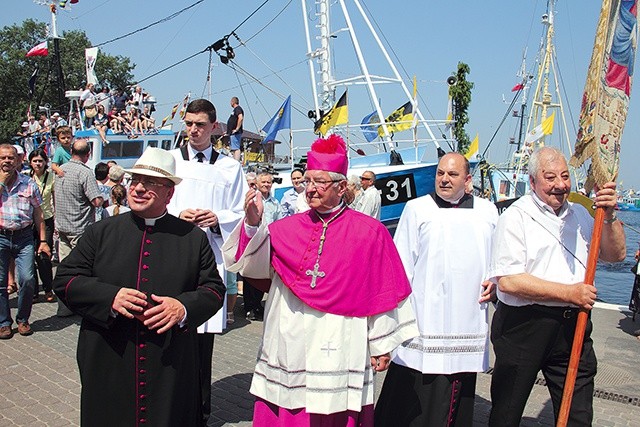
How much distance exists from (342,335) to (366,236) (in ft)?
1.80

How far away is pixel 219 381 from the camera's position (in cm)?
558

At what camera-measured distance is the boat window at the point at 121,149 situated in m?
19.1

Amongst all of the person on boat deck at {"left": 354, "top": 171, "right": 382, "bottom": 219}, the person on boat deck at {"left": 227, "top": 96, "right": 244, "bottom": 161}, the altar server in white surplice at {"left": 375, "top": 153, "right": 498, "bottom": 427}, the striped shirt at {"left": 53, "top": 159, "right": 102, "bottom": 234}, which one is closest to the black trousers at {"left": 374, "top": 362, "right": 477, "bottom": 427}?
the altar server in white surplice at {"left": 375, "top": 153, "right": 498, "bottom": 427}

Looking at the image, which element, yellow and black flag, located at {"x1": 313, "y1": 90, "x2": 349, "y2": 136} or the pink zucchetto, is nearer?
the pink zucchetto

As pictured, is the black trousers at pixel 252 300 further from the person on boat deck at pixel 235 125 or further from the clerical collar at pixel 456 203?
the person on boat deck at pixel 235 125

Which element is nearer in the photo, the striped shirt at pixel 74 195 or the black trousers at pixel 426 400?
the black trousers at pixel 426 400

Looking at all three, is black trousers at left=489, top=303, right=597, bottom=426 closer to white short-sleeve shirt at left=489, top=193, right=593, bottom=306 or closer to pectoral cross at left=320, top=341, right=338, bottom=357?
white short-sleeve shirt at left=489, top=193, right=593, bottom=306

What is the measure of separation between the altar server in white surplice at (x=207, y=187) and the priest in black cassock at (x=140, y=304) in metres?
0.97

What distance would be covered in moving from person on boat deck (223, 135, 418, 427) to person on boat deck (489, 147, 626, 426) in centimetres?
72

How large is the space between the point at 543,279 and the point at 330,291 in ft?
4.31

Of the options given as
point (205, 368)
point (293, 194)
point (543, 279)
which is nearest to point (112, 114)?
point (293, 194)

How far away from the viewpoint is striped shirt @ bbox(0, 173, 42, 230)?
6.39 m

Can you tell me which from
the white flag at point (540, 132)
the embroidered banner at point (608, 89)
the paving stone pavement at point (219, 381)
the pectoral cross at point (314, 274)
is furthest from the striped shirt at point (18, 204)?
the white flag at point (540, 132)

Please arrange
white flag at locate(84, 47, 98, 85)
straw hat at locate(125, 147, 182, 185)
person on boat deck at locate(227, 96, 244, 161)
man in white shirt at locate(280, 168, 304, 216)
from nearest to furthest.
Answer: straw hat at locate(125, 147, 182, 185), man in white shirt at locate(280, 168, 304, 216), person on boat deck at locate(227, 96, 244, 161), white flag at locate(84, 47, 98, 85)
